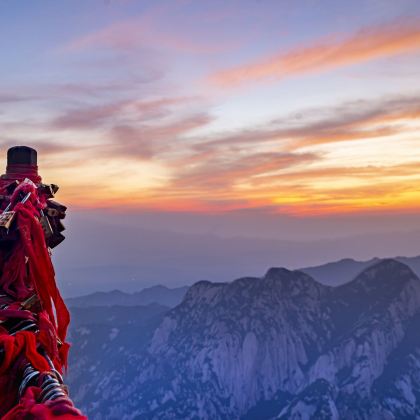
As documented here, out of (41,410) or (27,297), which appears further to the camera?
(27,297)

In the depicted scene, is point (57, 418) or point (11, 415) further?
point (11, 415)

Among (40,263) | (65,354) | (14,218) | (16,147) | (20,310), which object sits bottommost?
(65,354)

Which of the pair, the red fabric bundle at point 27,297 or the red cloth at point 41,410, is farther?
the red fabric bundle at point 27,297

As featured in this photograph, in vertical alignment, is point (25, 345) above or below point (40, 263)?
below

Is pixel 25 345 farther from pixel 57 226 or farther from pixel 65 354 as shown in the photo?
pixel 57 226

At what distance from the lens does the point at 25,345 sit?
730 centimetres

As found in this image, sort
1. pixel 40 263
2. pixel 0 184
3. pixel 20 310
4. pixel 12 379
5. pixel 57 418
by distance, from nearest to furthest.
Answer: pixel 57 418 → pixel 12 379 → pixel 20 310 → pixel 40 263 → pixel 0 184

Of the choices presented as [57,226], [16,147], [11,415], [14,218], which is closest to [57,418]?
[11,415]

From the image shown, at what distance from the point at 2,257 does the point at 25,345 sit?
2.35m

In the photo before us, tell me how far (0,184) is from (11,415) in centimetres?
531

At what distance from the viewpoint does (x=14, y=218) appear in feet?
29.3

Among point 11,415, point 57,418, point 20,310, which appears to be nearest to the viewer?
point 57,418

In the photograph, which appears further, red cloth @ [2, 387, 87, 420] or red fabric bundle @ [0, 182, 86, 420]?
red fabric bundle @ [0, 182, 86, 420]

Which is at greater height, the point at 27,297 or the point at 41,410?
the point at 27,297
